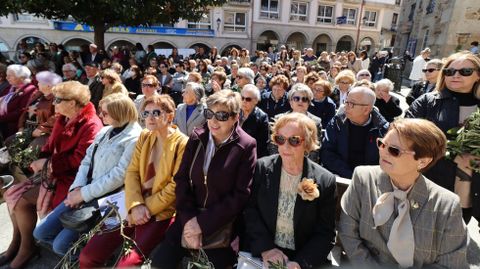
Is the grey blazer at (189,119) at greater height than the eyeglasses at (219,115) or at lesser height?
lesser

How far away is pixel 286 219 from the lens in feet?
7.39

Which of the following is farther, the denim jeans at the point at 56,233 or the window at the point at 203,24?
the window at the point at 203,24

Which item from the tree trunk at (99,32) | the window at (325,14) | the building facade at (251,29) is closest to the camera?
the tree trunk at (99,32)

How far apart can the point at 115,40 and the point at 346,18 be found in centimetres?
2665

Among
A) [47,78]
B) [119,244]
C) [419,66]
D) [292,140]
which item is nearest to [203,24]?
[419,66]

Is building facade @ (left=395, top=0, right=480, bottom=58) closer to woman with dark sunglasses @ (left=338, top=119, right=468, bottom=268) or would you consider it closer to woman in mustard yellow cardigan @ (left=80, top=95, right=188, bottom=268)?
woman with dark sunglasses @ (left=338, top=119, right=468, bottom=268)

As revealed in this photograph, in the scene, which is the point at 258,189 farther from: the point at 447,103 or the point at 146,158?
the point at 447,103

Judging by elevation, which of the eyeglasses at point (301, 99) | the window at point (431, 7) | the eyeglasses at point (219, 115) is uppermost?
the window at point (431, 7)

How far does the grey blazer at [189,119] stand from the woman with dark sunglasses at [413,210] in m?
3.03

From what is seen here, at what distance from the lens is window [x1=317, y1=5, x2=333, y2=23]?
34812 millimetres

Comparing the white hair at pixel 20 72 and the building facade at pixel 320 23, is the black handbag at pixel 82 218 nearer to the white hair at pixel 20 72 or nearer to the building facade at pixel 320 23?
the white hair at pixel 20 72

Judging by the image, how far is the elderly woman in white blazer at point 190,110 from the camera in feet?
14.9

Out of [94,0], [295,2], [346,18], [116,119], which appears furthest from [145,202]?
[346,18]

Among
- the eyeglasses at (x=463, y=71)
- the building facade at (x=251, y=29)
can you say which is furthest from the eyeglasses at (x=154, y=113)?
the building facade at (x=251, y=29)
